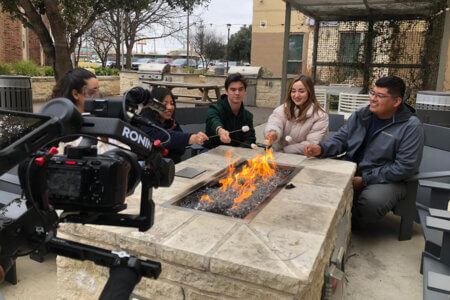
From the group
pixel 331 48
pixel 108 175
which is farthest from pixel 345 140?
pixel 331 48

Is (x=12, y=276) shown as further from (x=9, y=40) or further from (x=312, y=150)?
(x=9, y=40)

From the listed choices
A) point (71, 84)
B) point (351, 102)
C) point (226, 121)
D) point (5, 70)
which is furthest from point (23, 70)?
point (71, 84)

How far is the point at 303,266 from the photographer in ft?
4.97

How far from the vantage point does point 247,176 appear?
288 cm

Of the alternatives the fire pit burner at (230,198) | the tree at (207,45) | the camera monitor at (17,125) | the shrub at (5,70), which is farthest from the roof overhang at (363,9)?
the tree at (207,45)

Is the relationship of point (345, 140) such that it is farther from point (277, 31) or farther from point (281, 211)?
point (277, 31)

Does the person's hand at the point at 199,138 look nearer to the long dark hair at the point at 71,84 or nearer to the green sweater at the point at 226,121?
the green sweater at the point at 226,121

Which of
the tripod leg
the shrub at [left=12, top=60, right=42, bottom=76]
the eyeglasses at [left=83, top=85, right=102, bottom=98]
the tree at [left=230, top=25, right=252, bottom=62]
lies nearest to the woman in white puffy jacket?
the eyeglasses at [left=83, top=85, right=102, bottom=98]

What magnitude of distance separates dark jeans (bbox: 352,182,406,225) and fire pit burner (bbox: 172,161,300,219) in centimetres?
67

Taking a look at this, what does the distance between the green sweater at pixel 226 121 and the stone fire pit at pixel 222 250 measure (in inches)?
63.8

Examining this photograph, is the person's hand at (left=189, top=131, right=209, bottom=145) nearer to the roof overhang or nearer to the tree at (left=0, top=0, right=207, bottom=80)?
the tree at (left=0, top=0, right=207, bottom=80)

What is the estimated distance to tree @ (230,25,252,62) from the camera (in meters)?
37.2

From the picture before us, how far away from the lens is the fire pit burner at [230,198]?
2264mm

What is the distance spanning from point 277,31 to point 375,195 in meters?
24.5
